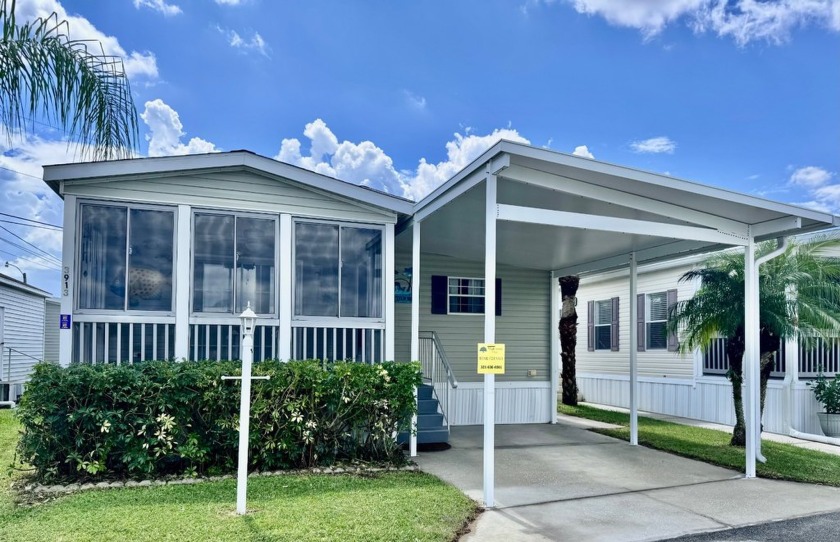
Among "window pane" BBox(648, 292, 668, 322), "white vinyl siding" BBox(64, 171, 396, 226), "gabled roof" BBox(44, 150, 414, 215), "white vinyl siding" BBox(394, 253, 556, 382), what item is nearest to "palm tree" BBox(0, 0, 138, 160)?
"gabled roof" BBox(44, 150, 414, 215)

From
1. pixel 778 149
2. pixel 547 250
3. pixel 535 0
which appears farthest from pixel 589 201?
pixel 778 149

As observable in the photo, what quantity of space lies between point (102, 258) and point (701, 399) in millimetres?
11338

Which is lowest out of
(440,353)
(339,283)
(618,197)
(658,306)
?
(440,353)

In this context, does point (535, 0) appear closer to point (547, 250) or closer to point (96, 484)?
point (547, 250)

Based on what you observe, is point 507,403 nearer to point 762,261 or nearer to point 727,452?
point 727,452

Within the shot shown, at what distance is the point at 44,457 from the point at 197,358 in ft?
5.87

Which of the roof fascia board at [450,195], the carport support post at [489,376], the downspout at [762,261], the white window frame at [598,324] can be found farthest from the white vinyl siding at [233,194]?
the white window frame at [598,324]

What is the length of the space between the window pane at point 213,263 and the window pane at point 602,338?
1097cm

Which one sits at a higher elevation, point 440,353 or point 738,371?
point 440,353

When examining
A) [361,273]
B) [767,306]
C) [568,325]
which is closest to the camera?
[361,273]

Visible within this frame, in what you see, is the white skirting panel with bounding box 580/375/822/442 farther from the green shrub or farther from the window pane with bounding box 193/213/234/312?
the window pane with bounding box 193/213/234/312

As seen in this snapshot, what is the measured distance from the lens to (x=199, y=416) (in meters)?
6.27

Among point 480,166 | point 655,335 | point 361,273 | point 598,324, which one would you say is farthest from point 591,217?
point 598,324

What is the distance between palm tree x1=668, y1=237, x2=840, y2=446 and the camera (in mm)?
8156
